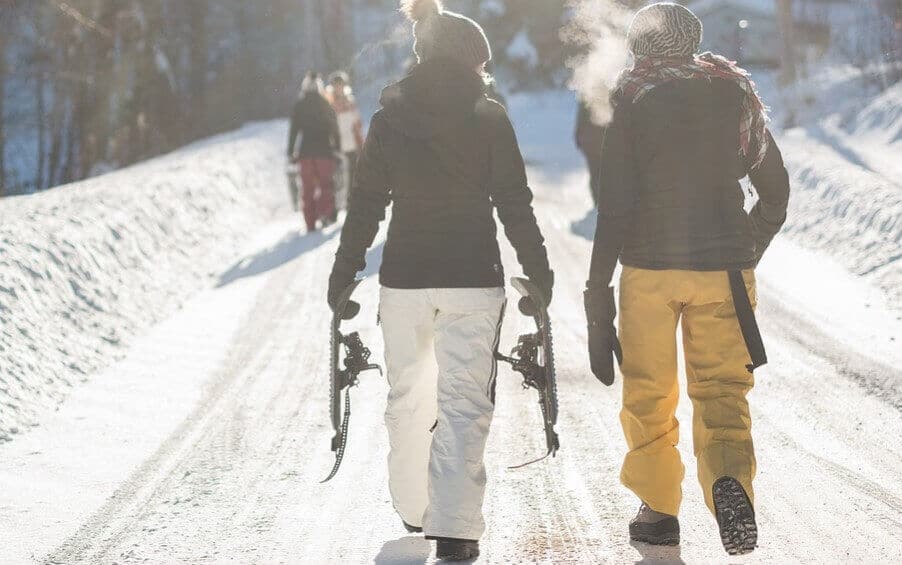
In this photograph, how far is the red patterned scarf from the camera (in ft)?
14.9

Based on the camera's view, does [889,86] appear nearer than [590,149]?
No

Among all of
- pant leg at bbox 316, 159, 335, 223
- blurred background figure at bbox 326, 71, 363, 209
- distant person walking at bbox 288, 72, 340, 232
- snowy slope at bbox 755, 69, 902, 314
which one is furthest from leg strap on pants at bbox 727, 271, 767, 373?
blurred background figure at bbox 326, 71, 363, 209

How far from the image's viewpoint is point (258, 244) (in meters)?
15.0

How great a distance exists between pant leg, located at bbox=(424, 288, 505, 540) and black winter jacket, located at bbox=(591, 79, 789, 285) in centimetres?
51

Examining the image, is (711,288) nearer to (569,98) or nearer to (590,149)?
(590,149)

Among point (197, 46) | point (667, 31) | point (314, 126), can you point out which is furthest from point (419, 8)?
point (197, 46)

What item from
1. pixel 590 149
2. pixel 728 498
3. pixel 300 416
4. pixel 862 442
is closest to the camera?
pixel 728 498

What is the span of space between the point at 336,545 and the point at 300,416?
7.67ft

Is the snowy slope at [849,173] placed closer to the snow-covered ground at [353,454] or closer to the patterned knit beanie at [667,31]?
the snow-covered ground at [353,454]

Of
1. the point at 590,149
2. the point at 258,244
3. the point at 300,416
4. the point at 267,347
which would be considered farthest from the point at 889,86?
the point at 300,416

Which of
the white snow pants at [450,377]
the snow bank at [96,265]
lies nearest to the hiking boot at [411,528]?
the white snow pants at [450,377]

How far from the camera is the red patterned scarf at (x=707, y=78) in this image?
4547 mm

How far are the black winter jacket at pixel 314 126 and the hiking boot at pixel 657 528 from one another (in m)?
10.7

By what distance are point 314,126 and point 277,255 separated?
1.93 m
